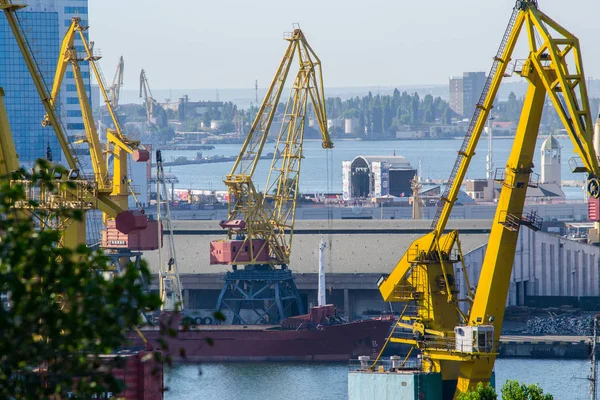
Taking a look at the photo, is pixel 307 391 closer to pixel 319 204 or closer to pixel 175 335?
pixel 175 335

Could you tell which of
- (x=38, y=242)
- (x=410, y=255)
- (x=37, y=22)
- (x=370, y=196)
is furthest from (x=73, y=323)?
(x=370, y=196)

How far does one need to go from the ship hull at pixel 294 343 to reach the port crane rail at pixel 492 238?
24.6 meters

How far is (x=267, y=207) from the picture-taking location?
72.1 m

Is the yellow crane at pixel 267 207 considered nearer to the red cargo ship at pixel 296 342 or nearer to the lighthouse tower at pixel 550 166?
the red cargo ship at pixel 296 342

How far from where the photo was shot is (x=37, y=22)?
12188 centimetres

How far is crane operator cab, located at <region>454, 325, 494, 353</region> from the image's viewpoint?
39812 mm

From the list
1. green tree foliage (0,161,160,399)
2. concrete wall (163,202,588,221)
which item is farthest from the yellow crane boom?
concrete wall (163,202,588,221)

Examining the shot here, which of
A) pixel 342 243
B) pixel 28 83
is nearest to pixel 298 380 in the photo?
pixel 342 243

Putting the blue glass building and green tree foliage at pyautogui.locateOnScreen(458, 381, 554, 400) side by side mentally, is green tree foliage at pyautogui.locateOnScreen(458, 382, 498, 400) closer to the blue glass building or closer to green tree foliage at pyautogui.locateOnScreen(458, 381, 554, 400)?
green tree foliage at pyautogui.locateOnScreen(458, 381, 554, 400)

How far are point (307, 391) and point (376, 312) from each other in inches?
791

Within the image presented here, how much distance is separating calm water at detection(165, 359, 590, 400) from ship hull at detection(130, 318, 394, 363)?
1521 millimetres

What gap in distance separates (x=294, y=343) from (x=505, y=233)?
3030 cm

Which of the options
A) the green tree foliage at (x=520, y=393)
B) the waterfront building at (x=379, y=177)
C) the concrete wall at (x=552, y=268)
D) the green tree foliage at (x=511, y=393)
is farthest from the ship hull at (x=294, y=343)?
the waterfront building at (x=379, y=177)

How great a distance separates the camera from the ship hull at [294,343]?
68188 mm
